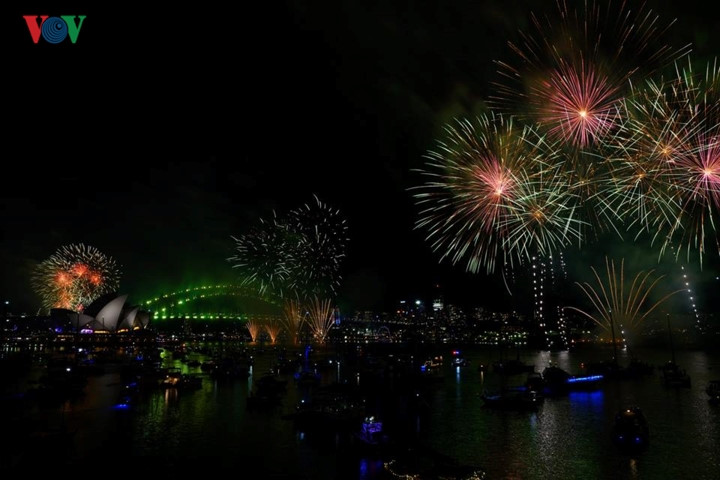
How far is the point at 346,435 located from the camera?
92.7 feet

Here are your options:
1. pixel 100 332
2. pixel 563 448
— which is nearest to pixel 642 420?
pixel 563 448

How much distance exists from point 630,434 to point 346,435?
14385mm

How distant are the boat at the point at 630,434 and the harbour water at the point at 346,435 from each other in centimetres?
47

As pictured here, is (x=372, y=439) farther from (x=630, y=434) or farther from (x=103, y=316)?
(x=103, y=316)

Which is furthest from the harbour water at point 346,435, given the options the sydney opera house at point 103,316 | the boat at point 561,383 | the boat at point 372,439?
the sydney opera house at point 103,316

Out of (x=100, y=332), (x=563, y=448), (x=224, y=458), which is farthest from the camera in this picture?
(x=100, y=332)

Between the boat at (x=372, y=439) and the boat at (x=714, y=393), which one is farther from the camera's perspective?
the boat at (x=714, y=393)

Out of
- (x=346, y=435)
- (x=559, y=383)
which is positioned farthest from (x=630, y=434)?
(x=559, y=383)

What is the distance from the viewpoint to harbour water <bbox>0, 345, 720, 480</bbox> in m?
23.3

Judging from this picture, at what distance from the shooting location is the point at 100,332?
119 metres

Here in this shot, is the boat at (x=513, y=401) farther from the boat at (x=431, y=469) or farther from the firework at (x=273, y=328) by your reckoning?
the firework at (x=273, y=328)

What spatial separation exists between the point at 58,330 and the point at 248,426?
116510 millimetres

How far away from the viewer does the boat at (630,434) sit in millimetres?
26562

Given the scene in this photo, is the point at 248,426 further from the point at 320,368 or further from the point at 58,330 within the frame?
the point at 58,330
